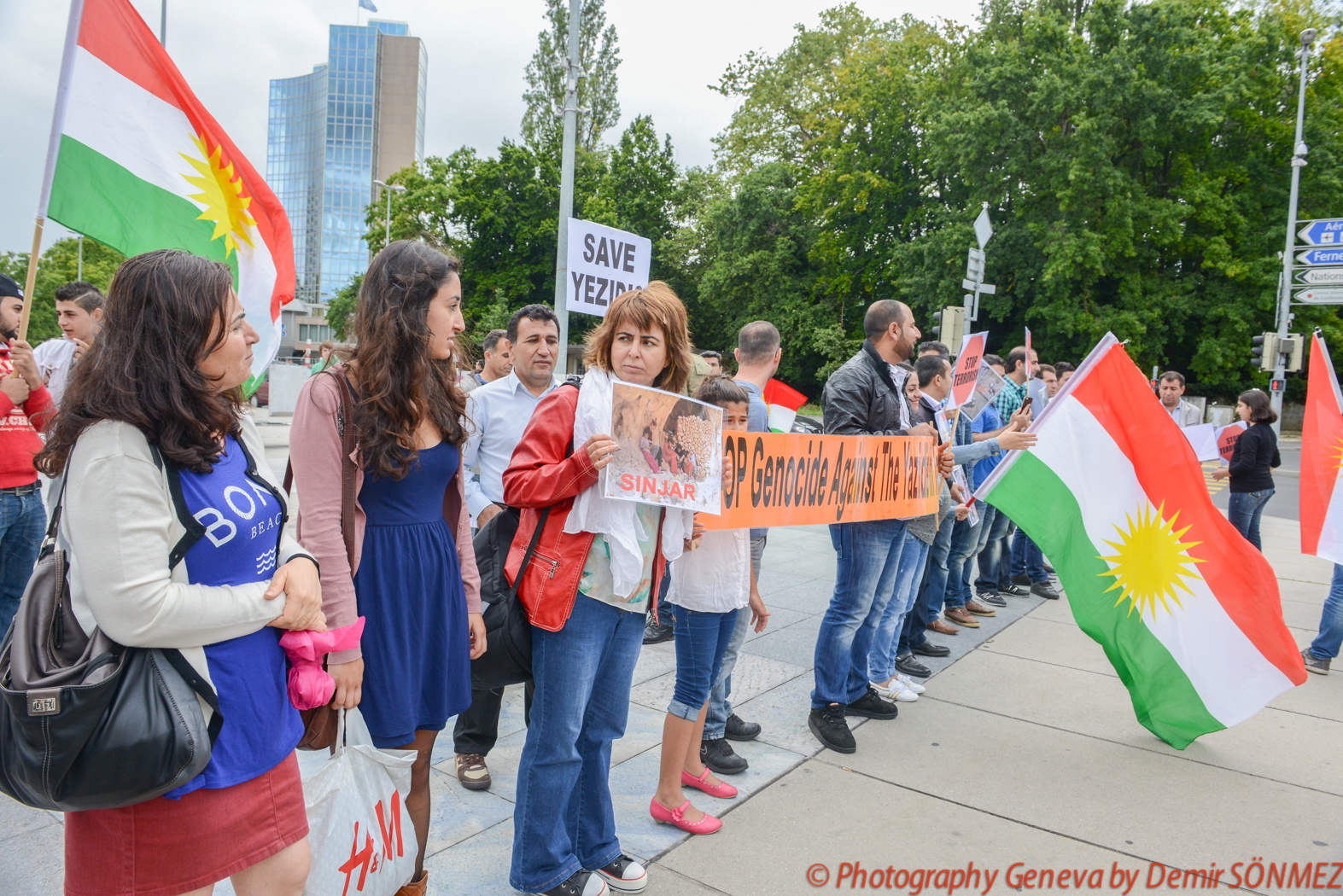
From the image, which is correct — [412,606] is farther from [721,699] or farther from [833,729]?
[833,729]

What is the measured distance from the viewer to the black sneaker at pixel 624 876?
9.12ft

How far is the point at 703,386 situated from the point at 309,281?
12214cm

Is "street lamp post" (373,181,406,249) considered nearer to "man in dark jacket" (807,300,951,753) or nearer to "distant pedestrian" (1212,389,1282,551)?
"distant pedestrian" (1212,389,1282,551)

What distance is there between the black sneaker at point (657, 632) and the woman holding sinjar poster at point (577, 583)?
2.98 metres

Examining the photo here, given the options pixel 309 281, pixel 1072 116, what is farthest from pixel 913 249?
pixel 309 281

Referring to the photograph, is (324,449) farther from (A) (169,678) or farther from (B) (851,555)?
(B) (851,555)

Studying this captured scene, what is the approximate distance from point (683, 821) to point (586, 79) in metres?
46.1

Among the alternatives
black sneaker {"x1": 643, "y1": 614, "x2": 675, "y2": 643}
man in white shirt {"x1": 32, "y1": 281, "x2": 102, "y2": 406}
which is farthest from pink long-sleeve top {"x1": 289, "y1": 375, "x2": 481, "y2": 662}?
black sneaker {"x1": 643, "y1": 614, "x2": 675, "y2": 643}

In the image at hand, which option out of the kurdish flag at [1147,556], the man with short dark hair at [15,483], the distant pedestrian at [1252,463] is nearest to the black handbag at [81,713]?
the man with short dark hair at [15,483]

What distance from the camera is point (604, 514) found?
8.42 ft

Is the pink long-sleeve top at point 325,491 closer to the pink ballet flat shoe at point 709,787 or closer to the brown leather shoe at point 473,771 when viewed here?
the brown leather shoe at point 473,771

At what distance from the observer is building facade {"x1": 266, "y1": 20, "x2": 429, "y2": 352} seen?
108 meters

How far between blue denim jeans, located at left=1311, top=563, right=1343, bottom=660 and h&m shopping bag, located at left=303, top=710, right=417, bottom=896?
628 cm

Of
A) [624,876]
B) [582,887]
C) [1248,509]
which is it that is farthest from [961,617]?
[582,887]
